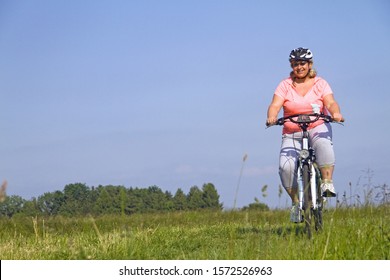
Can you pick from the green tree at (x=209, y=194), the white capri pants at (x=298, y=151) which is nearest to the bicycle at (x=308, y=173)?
the white capri pants at (x=298, y=151)

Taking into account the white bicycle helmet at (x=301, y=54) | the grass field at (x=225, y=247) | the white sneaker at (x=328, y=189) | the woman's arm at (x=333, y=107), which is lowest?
the grass field at (x=225, y=247)

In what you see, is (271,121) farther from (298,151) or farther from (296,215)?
(296,215)

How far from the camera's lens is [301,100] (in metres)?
7.79

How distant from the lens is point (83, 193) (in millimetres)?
35938

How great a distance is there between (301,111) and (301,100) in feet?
0.45

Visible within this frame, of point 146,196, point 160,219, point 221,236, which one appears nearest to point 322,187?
point 221,236

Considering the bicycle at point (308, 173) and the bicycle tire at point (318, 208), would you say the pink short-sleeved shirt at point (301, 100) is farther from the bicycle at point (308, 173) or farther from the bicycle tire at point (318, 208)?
the bicycle tire at point (318, 208)

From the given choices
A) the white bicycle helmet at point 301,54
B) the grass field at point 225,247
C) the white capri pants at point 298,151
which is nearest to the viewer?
the grass field at point 225,247

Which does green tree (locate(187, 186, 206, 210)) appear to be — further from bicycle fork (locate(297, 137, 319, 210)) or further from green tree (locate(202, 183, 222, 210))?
bicycle fork (locate(297, 137, 319, 210))

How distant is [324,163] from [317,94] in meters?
0.88

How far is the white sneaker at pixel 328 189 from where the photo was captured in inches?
291

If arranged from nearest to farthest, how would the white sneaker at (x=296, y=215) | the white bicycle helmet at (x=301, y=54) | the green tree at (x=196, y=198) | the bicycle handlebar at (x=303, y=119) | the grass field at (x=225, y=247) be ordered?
the grass field at (x=225, y=247) < the white sneaker at (x=296, y=215) < the bicycle handlebar at (x=303, y=119) < the white bicycle helmet at (x=301, y=54) < the green tree at (x=196, y=198)
